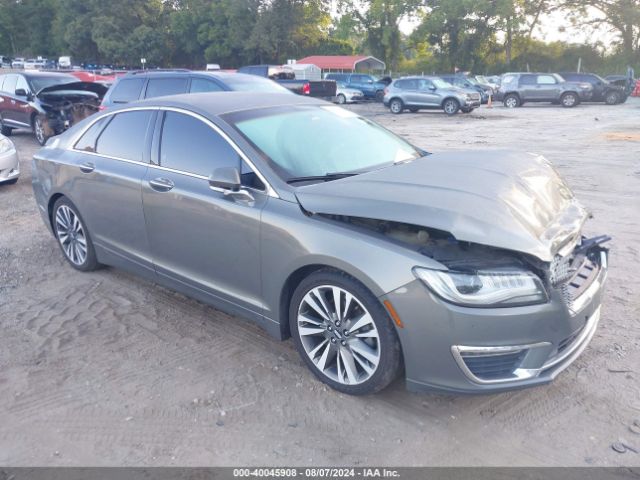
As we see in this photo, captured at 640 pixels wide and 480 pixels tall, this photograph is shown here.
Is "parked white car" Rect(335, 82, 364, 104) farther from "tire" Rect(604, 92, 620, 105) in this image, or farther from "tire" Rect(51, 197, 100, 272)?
"tire" Rect(51, 197, 100, 272)

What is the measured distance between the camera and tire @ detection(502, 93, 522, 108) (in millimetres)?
27406

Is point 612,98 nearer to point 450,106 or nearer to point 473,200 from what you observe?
point 450,106

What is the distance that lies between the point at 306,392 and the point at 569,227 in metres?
1.85

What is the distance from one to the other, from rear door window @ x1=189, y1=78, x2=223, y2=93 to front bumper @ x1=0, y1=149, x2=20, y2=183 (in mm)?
3107

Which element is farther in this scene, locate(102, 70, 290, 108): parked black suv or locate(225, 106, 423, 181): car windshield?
locate(102, 70, 290, 108): parked black suv

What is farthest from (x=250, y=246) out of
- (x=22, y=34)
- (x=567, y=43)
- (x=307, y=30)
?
(x=22, y=34)

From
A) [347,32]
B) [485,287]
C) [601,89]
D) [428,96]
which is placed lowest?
[428,96]

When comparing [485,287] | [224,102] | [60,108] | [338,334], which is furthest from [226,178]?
[60,108]

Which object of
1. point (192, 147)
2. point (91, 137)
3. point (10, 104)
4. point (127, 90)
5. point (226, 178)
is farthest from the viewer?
Answer: point (10, 104)

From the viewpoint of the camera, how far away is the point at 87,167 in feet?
15.7

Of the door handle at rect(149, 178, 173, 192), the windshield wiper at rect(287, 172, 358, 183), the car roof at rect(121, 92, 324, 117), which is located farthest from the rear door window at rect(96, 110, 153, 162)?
the windshield wiper at rect(287, 172, 358, 183)

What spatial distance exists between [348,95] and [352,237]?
28335 mm

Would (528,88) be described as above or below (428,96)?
above

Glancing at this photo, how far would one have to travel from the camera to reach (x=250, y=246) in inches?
141
